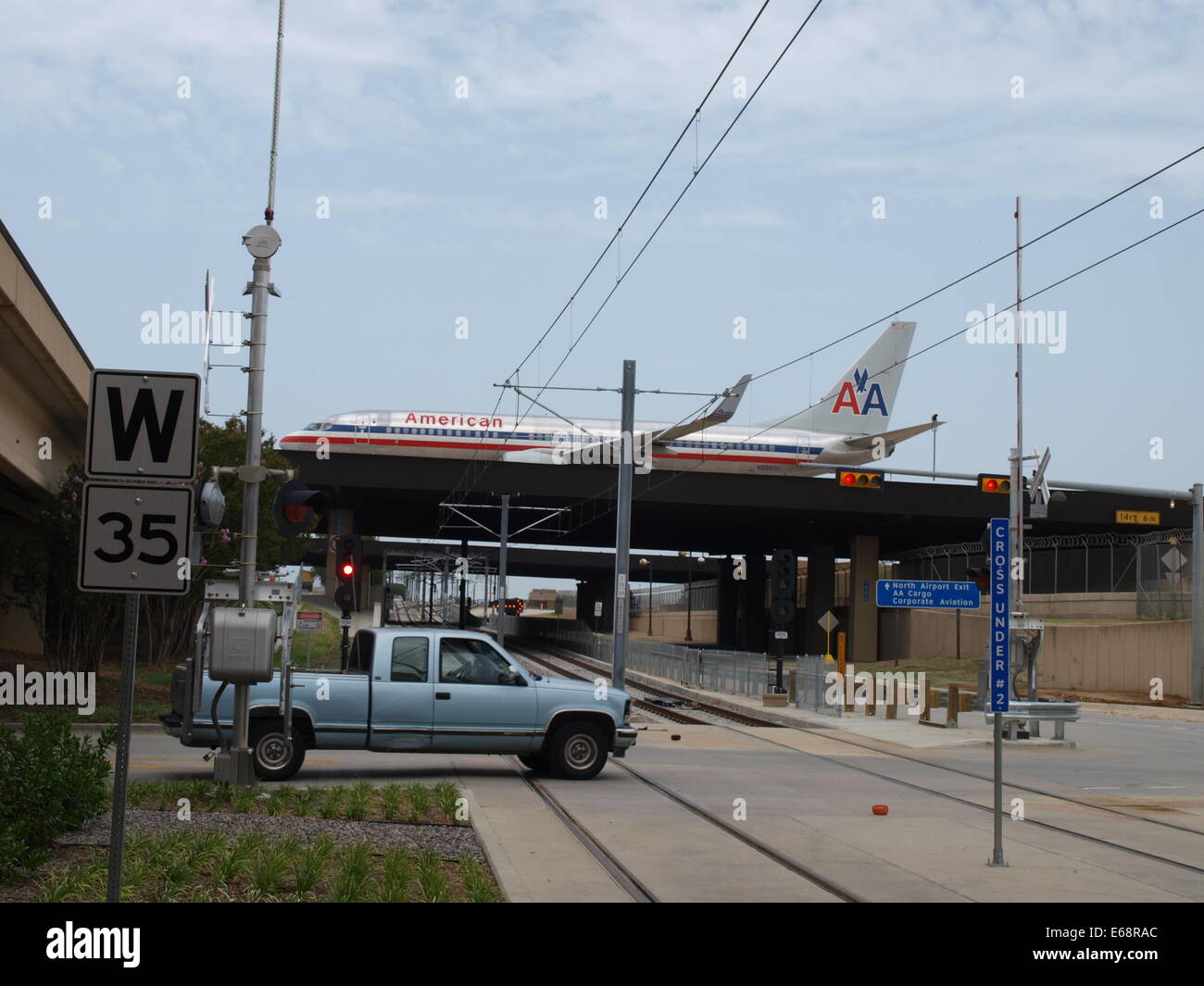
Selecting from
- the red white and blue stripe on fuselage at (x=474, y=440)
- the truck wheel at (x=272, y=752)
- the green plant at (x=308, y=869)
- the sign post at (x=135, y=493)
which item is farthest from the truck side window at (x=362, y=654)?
the red white and blue stripe on fuselage at (x=474, y=440)

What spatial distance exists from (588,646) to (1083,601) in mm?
24319

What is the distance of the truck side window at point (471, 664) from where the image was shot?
16.6 m

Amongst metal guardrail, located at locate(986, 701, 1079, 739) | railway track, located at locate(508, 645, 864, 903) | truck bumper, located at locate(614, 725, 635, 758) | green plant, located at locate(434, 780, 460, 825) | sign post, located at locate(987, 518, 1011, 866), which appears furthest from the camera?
metal guardrail, located at locate(986, 701, 1079, 739)

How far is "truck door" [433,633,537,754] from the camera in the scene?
16438 millimetres

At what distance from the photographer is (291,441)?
5884 cm

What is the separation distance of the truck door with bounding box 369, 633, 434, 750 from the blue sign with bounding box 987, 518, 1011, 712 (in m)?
7.35

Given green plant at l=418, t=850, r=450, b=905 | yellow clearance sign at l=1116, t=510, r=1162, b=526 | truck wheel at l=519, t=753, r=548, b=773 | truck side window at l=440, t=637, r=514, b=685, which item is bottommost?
truck wheel at l=519, t=753, r=548, b=773

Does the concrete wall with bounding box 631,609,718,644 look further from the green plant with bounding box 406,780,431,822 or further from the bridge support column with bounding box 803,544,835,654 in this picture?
the green plant with bounding box 406,780,431,822

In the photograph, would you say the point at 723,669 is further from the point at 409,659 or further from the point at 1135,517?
the point at 409,659

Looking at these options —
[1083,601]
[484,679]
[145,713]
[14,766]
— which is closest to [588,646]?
[1083,601]

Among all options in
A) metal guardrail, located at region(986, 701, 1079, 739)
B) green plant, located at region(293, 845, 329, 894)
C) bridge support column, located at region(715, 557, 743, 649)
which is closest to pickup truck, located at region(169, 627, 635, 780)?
green plant, located at region(293, 845, 329, 894)

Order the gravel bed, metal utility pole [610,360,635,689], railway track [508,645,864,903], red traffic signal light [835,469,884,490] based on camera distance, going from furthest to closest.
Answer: red traffic signal light [835,469,884,490]
metal utility pole [610,360,635,689]
the gravel bed
railway track [508,645,864,903]
